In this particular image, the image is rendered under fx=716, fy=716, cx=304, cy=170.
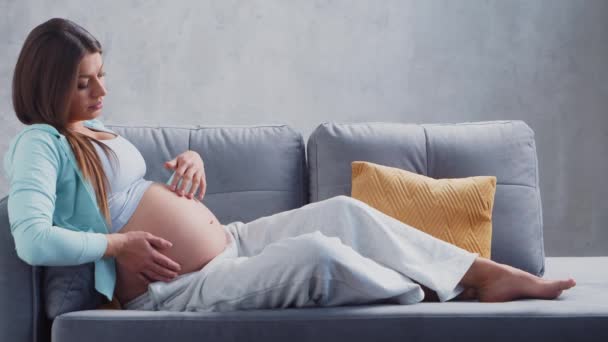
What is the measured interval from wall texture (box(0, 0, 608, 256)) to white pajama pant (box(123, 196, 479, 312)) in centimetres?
122

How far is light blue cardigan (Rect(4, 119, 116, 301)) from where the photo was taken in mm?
1390

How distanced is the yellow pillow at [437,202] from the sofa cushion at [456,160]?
0.09m

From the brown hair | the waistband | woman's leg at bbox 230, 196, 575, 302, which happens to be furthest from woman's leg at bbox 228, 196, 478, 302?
the brown hair

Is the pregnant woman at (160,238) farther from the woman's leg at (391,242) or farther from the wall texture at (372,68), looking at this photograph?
the wall texture at (372,68)

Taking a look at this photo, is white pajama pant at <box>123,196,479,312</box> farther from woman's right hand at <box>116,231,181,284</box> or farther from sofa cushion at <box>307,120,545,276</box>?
sofa cushion at <box>307,120,545,276</box>

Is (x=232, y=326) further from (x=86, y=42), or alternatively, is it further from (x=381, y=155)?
(x=381, y=155)

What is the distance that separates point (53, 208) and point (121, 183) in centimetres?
20

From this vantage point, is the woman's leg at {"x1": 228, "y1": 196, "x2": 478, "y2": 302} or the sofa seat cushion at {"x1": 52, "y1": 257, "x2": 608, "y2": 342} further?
the woman's leg at {"x1": 228, "y1": 196, "x2": 478, "y2": 302}

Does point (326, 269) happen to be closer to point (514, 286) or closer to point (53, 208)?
point (514, 286)

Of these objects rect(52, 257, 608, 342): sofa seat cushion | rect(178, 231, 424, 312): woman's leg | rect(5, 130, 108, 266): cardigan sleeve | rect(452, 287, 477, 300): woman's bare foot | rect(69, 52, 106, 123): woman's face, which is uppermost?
rect(69, 52, 106, 123): woman's face

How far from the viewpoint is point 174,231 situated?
1.59m

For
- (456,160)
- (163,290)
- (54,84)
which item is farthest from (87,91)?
(456,160)

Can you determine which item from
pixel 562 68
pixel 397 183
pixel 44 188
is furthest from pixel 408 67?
pixel 44 188

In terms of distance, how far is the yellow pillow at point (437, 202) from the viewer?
188cm
